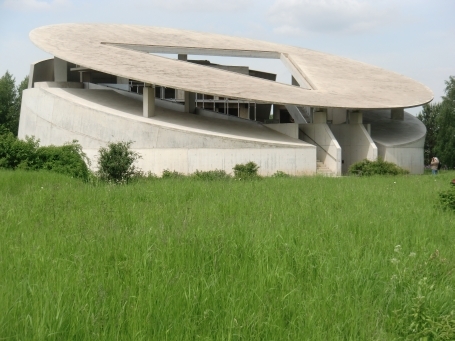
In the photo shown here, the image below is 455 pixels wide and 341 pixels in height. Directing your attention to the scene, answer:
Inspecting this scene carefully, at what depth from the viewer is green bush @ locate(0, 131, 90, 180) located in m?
14.8

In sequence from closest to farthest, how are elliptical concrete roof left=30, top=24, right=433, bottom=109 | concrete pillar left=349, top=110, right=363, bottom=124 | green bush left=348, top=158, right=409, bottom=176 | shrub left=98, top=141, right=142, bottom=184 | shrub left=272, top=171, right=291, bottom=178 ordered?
shrub left=98, top=141, right=142, bottom=184 < shrub left=272, top=171, right=291, bottom=178 < green bush left=348, top=158, right=409, bottom=176 < elliptical concrete roof left=30, top=24, right=433, bottom=109 < concrete pillar left=349, top=110, right=363, bottom=124

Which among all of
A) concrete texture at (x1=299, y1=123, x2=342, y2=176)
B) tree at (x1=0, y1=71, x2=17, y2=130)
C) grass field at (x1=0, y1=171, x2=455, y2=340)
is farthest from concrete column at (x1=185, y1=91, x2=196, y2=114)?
tree at (x1=0, y1=71, x2=17, y2=130)

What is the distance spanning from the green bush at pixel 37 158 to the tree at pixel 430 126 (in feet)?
108

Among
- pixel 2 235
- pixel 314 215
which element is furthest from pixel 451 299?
pixel 2 235

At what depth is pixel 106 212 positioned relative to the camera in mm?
6711

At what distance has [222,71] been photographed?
24109mm

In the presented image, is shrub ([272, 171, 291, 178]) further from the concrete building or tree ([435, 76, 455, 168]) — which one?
tree ([435, 76, 455, 168])

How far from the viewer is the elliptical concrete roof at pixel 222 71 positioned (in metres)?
21.3

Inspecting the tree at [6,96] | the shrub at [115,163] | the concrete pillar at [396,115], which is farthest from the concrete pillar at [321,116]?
the tree at [6,96]

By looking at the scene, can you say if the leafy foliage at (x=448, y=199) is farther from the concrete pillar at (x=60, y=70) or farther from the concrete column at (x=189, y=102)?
the concrete pillar at (x=60, y=70)

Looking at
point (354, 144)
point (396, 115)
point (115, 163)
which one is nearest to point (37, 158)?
point (115, 163)

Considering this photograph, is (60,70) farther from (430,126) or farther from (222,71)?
(430,126)

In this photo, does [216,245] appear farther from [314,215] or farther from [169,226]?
[314,215]

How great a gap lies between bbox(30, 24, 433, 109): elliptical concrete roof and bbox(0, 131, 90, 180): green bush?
588cm
